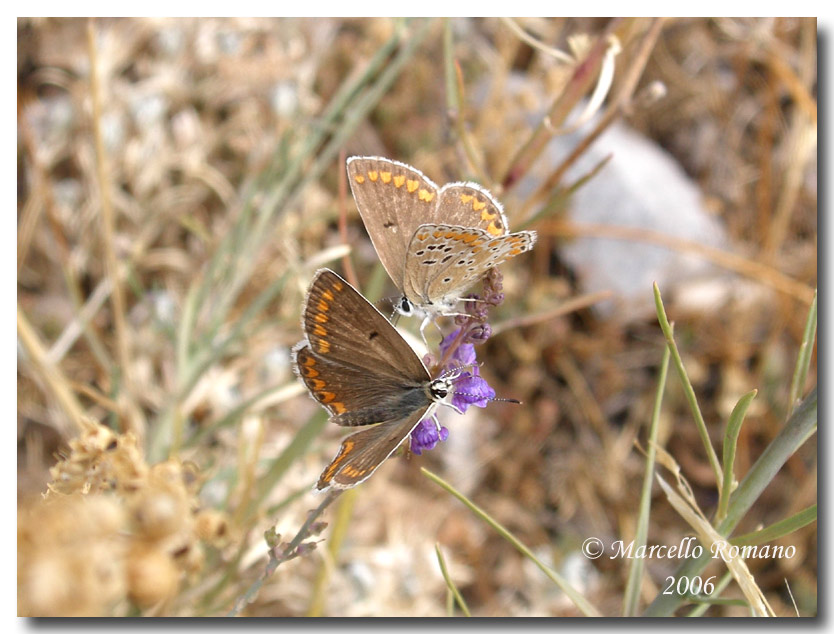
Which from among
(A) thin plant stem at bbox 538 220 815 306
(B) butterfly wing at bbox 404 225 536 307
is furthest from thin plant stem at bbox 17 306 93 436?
(A) thin plant stem at bbox 538 220 815 306

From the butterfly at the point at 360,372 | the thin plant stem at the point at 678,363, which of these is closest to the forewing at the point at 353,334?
the butterfly at the point at 360,372

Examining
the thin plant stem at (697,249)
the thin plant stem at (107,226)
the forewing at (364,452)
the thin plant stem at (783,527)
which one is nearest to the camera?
the forewing at (364,452)

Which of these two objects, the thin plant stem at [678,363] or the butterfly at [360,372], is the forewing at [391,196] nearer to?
the butterfly at [360,372]

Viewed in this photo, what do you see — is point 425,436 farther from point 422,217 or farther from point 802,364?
point 802,364

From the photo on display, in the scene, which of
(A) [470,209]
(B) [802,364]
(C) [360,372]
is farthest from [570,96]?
(C) [360,372]

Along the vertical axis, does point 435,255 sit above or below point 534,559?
above
